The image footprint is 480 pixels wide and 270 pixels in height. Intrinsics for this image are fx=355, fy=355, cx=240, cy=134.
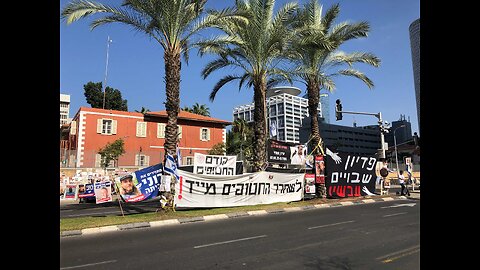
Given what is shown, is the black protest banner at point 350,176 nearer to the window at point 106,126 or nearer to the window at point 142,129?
the window at point 142,129

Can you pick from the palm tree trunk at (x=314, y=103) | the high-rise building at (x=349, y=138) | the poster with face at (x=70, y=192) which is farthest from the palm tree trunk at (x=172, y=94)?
the high-rise building at (x=349, y=138)

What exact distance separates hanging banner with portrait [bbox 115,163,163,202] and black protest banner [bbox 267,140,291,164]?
6.71 meters

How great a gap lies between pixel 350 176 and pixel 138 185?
1362 cm

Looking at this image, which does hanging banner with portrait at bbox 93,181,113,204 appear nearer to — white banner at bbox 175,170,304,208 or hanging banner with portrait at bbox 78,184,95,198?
white banner at bbox 175,170,304,208

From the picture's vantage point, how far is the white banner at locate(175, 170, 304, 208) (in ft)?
52.3

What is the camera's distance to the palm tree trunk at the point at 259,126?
19203mm

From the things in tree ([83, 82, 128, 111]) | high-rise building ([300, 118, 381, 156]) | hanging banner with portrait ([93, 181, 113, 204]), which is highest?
tree ([83, 82, 128, 111])

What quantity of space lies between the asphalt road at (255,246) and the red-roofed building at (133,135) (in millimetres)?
25384

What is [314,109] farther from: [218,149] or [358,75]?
[218,149]

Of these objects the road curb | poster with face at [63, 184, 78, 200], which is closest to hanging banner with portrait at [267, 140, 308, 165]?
the road curb

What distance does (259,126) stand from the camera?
19297mm
